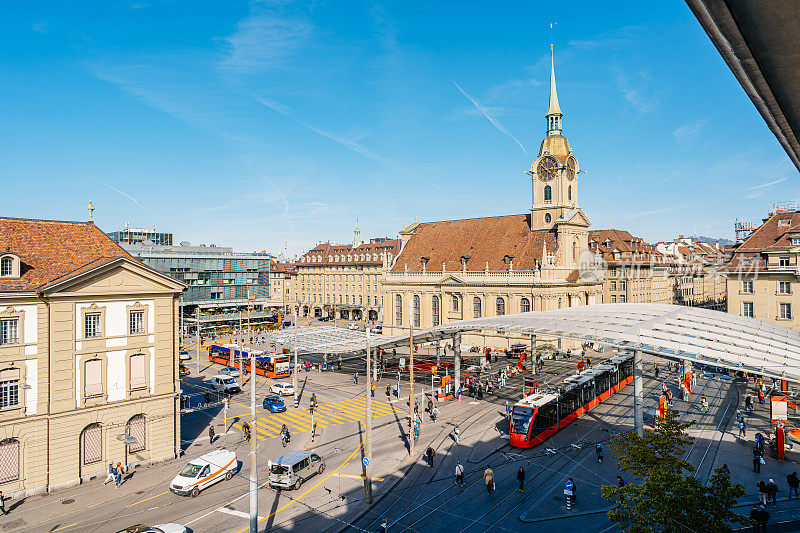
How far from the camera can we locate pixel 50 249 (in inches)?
1287

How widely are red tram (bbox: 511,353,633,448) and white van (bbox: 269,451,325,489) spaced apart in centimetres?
1358

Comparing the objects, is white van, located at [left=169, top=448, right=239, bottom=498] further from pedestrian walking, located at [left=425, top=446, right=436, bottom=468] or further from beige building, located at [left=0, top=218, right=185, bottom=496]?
pedestrian walking, located at [left=425, top=446, right=436, bottom=468]

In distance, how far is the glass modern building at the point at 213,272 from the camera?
308 ft

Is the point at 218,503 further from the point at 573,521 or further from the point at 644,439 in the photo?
the point at 644,439

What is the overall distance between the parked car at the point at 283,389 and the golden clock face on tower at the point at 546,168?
164ft

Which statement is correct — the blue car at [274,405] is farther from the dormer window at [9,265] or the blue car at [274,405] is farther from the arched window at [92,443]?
the dormer window at [9,265]

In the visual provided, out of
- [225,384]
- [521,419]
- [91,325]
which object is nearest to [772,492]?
[521,419]

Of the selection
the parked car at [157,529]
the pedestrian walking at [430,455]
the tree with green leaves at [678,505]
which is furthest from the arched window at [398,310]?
the tree with green leaves at [678,505]

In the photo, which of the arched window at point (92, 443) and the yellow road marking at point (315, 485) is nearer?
the yellow road marking at point (315, 485)

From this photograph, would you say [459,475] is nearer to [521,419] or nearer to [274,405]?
[521,419]

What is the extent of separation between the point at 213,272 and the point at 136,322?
69265 millimetres

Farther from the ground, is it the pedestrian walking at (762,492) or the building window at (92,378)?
the building window at (92,378)

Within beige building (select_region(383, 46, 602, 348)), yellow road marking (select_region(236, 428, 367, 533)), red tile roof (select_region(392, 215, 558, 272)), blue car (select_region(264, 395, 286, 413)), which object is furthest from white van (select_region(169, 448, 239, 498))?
red tile roof (select_region(392, 215, 558, 272))

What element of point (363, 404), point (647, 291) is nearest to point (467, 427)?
point (363, 404)
